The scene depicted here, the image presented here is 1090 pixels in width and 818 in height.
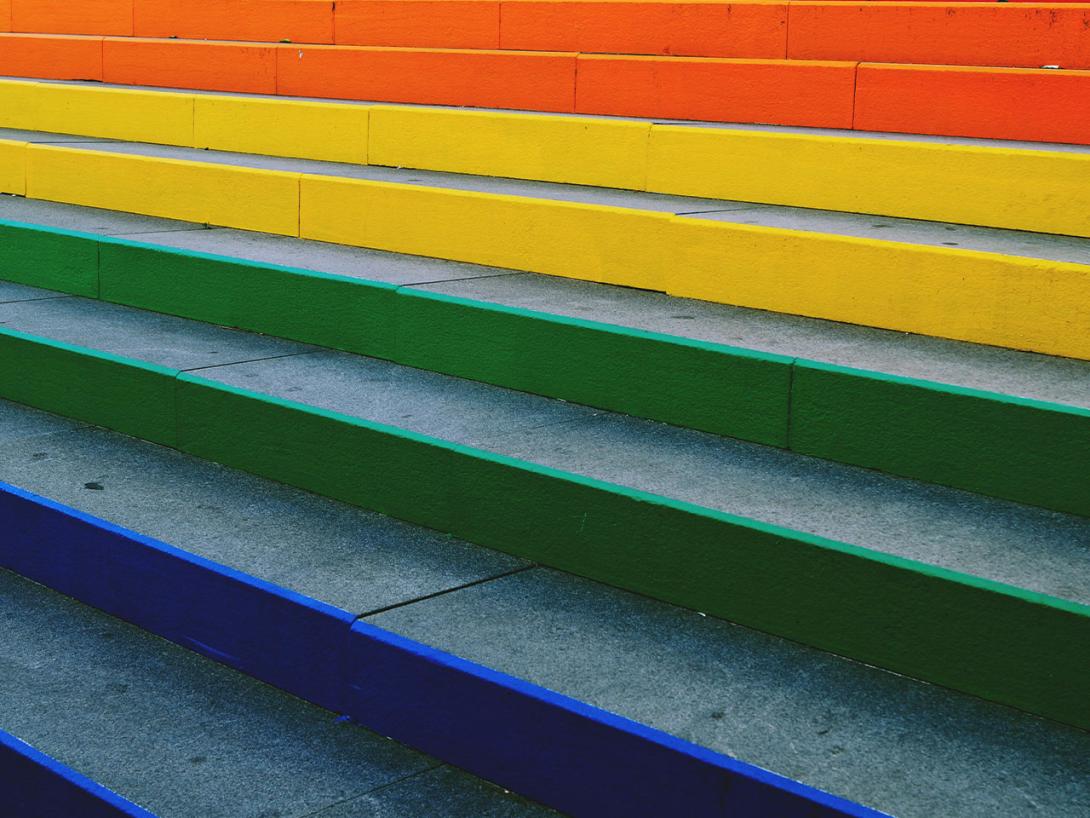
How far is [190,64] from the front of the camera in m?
7.79

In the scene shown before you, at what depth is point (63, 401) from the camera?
4.35 m

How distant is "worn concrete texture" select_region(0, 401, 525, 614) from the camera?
121 inches

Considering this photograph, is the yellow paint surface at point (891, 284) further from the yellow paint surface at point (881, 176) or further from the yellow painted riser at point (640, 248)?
the yellow paint surface at point (881, 176)

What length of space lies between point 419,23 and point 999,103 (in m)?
3.58

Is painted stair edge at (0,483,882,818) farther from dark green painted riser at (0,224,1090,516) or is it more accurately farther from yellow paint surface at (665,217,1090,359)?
yellow paint surface at (665,217,1090,359)

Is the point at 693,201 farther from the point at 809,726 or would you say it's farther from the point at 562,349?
the point at 809,726

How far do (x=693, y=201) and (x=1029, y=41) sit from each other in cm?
164

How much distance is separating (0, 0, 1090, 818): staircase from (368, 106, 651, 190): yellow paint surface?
2cm

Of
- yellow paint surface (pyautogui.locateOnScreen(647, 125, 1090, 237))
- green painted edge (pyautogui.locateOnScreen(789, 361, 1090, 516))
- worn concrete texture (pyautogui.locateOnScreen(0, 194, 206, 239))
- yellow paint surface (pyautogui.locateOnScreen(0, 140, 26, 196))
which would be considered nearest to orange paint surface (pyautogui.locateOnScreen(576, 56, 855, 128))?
yellow paint surface (pyautogui.locateOnScreen(647, 125, 1090, 237))

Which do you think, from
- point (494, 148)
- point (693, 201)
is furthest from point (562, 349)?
point (494, 148)

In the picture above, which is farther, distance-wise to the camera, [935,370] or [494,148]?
[494,148]

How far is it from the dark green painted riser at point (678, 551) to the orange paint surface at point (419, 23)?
3678mm

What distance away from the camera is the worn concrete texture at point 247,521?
3.08 meters

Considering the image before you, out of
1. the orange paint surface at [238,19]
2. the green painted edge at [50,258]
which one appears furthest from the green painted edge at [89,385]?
the orange paint surface at [238,19]
